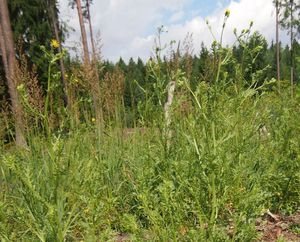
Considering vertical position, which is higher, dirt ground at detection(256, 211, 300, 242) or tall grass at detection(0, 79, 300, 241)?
tall grass at detection(0, 79, 300, 241)

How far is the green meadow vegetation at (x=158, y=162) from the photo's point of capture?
180cm

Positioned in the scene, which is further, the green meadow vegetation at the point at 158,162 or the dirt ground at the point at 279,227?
the dirt ground at the point at 279,227

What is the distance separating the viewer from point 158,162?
7.80 ft

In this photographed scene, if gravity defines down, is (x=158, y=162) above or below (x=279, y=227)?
above

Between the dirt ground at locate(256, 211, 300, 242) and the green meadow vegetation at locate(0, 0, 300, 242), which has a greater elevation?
the green meadow vegetation at locate(0, 0, 300, 242)

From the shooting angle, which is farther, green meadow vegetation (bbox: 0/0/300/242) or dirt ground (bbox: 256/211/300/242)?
dirt ground (bbox: 256/211/300/242)

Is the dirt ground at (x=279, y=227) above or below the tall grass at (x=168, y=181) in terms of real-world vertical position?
below

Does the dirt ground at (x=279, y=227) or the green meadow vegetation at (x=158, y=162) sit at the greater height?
the green meadow vegetation at (x=158, y=162)

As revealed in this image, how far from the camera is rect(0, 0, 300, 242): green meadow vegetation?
5.91 ft

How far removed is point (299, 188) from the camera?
2.57 m

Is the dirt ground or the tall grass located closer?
the tall grass

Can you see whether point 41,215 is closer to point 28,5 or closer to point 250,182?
point 250,182

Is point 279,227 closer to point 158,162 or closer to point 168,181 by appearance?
point 158,162

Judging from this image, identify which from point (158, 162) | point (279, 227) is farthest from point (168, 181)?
point (279, 227)
